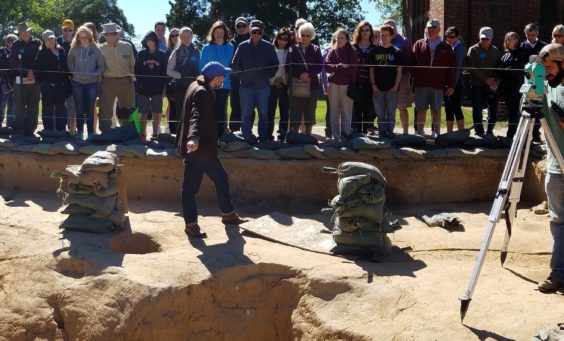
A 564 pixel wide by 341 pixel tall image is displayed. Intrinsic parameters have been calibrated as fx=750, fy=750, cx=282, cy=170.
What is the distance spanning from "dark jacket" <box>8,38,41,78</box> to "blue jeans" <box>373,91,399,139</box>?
5.11 metres

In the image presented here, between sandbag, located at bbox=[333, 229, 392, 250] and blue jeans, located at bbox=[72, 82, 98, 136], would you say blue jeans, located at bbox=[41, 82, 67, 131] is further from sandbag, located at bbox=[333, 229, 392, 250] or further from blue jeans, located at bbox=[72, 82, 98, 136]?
sandbag, located at bbox=[333, 229, 392, 250]

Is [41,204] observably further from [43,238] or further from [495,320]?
[495,320]

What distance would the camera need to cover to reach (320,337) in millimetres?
6562

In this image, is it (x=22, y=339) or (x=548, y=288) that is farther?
(x=22, y=339)

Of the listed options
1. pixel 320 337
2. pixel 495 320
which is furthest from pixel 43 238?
pixel 495 320

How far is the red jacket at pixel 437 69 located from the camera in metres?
10.5

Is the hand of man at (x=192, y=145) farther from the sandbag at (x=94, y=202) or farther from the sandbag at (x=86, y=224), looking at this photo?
the sandbag at (x=86, y=224)

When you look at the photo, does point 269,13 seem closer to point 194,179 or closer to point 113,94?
point 113,94

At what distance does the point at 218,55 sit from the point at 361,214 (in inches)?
151

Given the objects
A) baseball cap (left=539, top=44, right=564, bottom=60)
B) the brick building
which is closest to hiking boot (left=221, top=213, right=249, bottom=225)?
baseball cap (left=539, top=44, right=564, bottom=60)

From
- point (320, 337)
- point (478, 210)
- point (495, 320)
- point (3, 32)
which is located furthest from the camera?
point (3, 32)

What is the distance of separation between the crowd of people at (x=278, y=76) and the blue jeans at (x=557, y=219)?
12.6 ft

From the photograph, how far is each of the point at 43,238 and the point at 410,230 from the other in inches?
163

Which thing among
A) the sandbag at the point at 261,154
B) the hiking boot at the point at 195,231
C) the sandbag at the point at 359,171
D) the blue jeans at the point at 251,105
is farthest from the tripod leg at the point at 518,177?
the blue jeans at the point at 251,105
